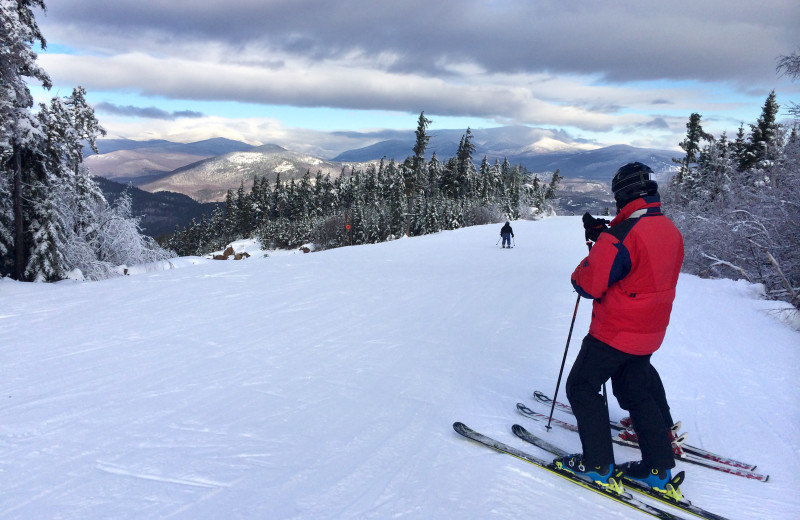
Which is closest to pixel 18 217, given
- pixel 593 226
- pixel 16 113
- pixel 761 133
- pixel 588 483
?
pixel 16 113

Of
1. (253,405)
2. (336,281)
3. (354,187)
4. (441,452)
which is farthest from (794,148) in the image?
(354,187)

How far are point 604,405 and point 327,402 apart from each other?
8.40 ft

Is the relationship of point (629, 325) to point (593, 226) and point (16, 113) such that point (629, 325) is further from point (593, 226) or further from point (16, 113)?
point (16, 113)

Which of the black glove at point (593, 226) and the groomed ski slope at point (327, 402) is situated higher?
the black glove at point (593, 226)

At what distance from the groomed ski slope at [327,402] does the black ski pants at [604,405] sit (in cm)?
40

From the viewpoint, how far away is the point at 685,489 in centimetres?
311

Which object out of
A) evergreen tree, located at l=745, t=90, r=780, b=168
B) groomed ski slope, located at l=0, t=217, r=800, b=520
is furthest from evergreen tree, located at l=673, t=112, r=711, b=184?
groomed ski slope, located at l=0, t=217, r=800, b=520

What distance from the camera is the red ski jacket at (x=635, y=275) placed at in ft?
9.09

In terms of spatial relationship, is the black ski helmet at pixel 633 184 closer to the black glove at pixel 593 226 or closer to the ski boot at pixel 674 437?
the black glove at pixel 593 226

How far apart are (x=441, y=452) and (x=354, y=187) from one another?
253 ft

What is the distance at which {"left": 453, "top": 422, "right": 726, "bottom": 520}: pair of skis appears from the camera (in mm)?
2791

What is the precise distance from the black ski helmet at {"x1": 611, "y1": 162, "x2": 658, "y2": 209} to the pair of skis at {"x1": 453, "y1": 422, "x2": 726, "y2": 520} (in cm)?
203

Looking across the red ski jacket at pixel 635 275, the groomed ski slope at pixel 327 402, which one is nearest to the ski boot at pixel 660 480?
the groomed ski slope at pixel 327 402

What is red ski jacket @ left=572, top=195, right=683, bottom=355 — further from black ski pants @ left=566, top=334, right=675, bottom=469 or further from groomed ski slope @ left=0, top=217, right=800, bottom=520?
groomed ski slope @ left=0, top=217, right=800, bottom=520
